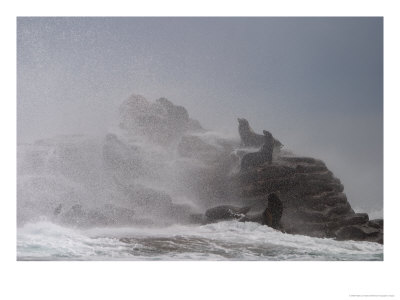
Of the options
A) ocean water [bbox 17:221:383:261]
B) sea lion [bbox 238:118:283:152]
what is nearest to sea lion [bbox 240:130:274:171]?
sea lion [bbox 238:118:283:152]

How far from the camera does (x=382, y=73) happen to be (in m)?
6.05

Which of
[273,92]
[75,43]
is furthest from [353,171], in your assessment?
[75,43]

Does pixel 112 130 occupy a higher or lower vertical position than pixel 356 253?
higher

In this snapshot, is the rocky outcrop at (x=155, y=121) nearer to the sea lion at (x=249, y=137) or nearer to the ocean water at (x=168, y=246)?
the sea lion at (x=249, y=137)

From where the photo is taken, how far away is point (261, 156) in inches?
237

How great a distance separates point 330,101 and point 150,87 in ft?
6.98

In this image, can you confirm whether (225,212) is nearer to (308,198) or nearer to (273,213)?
(273,213)

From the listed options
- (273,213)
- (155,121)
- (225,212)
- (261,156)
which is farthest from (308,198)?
(155,121)

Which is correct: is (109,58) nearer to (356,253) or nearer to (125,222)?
(125,222)

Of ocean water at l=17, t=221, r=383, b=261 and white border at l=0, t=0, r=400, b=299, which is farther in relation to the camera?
ocean water at l=17, t=221, r=383, b=261

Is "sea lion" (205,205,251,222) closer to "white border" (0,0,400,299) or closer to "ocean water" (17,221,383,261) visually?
"ocean water" (17,221,383,261)

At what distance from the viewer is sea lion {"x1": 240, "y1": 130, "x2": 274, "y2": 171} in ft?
19.7

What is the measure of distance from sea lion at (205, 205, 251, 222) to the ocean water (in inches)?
8.9
